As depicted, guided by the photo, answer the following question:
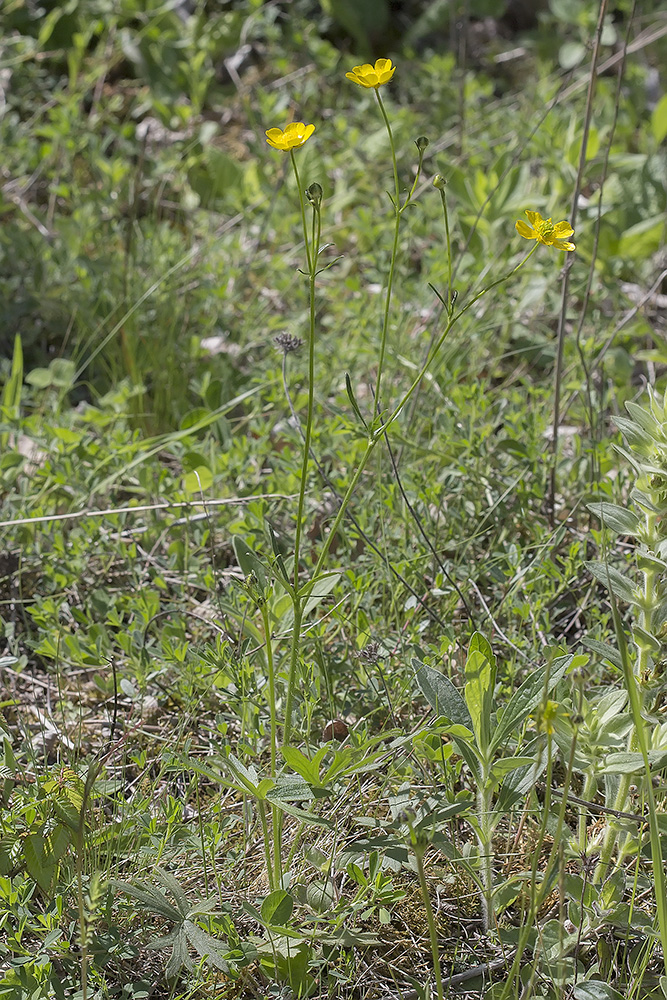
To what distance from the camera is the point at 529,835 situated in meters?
1.53

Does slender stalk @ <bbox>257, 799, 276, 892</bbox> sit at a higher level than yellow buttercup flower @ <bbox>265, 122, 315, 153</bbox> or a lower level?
lower

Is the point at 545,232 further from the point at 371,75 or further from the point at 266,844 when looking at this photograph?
the point at 266,844

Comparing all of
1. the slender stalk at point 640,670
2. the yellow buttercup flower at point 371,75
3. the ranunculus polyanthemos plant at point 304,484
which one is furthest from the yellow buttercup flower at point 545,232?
the slender stalk at point 640,670

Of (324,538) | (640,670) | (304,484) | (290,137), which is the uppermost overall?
(290,137)

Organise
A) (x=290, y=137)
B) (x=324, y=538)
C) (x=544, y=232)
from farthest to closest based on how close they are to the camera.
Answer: (x=324, y=538), (x=544, y=232), (x=290, y=137)

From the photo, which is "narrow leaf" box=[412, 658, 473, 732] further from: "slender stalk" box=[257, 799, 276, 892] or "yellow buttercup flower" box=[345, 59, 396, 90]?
A: "yellow buttercup flower" box=[345, 59, 396, 90]

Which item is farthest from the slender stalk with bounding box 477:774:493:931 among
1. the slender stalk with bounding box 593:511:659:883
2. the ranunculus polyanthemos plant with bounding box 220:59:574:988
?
the slender stalk with bounding box 593:511:659:883

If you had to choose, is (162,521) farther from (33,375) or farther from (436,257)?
(436,257)

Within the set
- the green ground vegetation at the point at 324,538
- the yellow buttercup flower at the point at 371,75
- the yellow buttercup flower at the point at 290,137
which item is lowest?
the green ground vegetation at the point at 324,538

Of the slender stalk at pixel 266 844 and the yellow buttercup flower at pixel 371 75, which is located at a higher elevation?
the yellow buttercup flower at pixel 371 75

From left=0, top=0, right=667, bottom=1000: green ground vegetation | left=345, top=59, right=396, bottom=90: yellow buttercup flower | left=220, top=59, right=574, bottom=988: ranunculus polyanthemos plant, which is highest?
left=345, top=59, right=396, bottom=90: yellow buttercup flower

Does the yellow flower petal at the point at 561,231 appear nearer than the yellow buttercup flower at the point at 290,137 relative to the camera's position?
No

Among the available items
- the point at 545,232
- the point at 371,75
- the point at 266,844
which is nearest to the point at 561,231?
the point at 545,232

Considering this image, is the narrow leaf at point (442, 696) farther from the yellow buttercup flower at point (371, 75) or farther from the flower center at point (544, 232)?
the yellow buttercup flower at point (371, 75)
